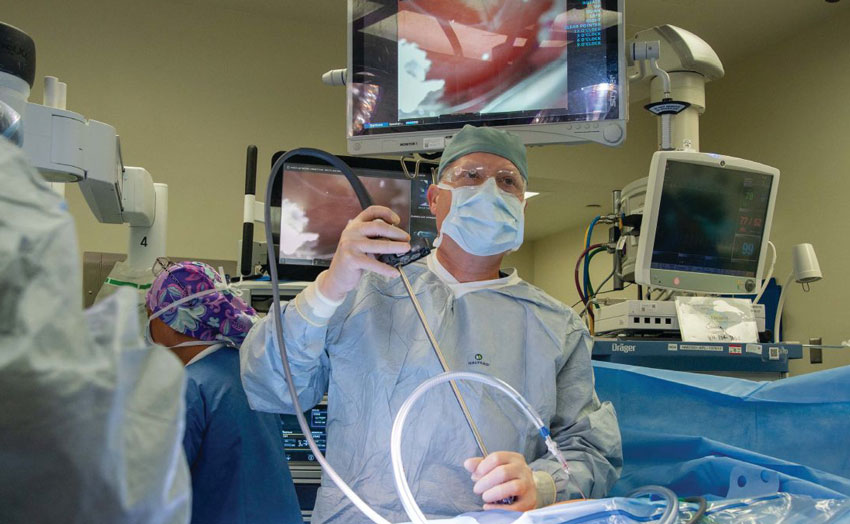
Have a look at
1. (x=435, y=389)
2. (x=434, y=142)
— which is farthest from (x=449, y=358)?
(x=434, y=142)

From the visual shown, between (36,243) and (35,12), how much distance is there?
4202 mm

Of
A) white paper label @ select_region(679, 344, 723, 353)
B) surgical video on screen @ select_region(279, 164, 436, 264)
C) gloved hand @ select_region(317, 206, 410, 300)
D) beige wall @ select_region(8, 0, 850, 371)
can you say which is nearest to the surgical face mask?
gloved hand @ select_region(317, 206, 410, 300)

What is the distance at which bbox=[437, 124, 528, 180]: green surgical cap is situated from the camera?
A: 4.77 ft

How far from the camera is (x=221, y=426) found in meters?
1.55

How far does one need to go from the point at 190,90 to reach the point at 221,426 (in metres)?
3.02

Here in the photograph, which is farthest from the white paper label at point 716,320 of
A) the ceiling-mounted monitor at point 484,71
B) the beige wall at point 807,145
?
the beige wall at point 807,145

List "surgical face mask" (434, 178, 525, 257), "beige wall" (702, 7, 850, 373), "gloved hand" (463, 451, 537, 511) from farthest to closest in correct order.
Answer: "beige wall" (702, 7, 850, 373) → "surgical face mask" (434, 178, 525, 257) → "gloved hand" (463, 451, 537, 511)

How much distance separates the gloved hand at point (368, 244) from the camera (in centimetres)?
101

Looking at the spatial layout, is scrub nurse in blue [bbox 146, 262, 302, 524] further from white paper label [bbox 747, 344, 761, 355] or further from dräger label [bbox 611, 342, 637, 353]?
white paper label [bbox 747, 344, 761, 355]

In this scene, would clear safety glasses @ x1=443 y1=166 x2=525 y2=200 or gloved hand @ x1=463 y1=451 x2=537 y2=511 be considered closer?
gloved hand @ x1=463 y1=451 x2=537 y2=511

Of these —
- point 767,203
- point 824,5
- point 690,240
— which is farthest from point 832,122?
point 690,240

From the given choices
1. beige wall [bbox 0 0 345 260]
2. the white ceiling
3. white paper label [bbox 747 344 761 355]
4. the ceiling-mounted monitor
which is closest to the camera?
the ceiling-mounted monitor

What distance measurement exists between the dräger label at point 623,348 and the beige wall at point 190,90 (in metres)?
Answer: 2.71

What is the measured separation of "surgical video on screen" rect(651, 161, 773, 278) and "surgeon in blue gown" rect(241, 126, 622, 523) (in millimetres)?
849
